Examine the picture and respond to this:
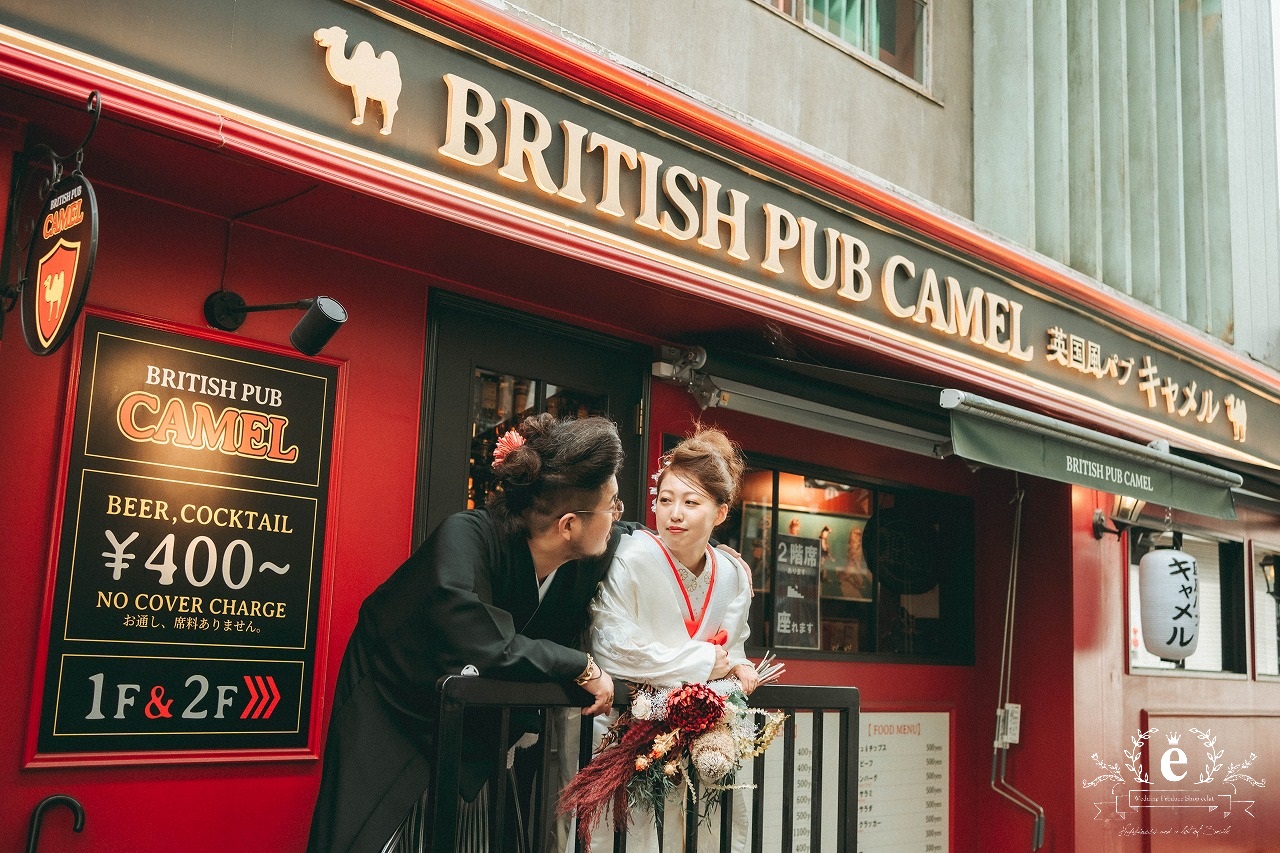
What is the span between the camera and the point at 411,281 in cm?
491

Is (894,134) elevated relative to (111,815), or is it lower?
elevated

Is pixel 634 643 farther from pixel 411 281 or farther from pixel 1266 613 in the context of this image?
pixel 1266 613

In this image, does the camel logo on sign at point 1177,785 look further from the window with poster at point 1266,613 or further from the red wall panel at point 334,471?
the red wall panel at point 334,471

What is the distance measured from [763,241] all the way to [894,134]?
99.8 inches

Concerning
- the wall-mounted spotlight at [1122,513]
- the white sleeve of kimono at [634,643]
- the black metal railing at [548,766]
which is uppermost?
the wall-mounted spotlight at [1122,513]

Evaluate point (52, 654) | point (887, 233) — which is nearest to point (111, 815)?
point (52, 654)

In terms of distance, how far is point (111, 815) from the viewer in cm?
388

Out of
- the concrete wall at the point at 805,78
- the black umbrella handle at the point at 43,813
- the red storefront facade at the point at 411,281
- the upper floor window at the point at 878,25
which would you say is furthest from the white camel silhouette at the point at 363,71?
the upper floor window at the point at 878,25

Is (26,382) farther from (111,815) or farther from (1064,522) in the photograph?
(1064,522)

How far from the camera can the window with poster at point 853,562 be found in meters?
6.59

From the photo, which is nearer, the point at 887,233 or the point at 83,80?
the point at 83,80

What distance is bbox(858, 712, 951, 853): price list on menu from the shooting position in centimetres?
716

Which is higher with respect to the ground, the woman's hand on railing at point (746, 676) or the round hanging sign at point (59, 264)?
the round hanging sign at point (59, 264)

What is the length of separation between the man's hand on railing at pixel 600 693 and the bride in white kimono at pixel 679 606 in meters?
0.21
